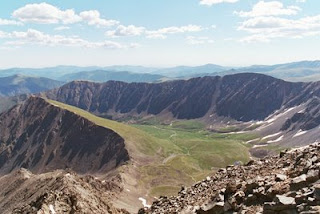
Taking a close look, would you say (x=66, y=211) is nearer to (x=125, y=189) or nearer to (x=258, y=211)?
(x=258, y=211)

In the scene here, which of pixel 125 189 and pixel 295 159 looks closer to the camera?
pixel 295 159

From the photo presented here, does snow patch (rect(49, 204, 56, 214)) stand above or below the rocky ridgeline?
below

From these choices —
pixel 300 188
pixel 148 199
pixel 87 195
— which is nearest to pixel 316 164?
pixel 300 188

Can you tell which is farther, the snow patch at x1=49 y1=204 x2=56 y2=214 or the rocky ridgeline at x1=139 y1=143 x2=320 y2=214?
the snow patch at x1=49 y1=204 x2=56 y2=214

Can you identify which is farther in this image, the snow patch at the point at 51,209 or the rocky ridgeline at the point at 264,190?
the snow patch at the point at 51,209

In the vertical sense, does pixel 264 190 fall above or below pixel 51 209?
above

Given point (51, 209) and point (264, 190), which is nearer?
point (264, 190)

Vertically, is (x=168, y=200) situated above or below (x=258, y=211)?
below

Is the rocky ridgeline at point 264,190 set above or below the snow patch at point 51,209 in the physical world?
above
